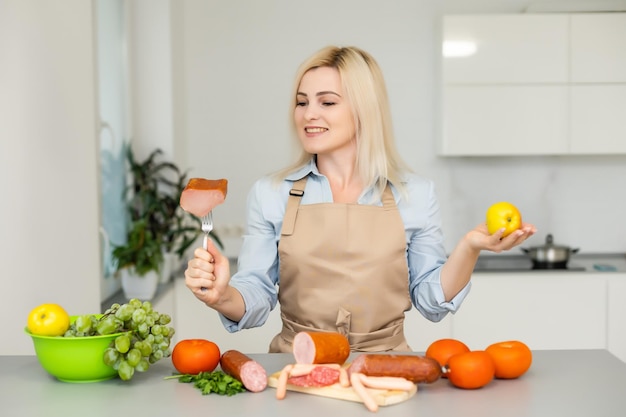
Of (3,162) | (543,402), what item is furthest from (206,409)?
(3,162)

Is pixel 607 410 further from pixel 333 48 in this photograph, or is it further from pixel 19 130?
pixel 19 130

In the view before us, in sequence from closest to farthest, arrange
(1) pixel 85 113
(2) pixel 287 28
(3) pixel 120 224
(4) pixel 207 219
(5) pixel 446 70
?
(4) pixel 207 219
(1) pixel 85 113
(3) pixel 120 224
(5) pixel 446 70
(2) pixel 287 28

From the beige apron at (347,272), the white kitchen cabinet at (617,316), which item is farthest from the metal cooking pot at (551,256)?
the beige apron at (347,272)

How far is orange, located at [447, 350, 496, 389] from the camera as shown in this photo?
1.56m

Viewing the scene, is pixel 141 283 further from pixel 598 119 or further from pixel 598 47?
pixel 598 47

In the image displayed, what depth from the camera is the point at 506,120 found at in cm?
441

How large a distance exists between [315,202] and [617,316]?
2.55 meters

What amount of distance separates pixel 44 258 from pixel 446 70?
8.70ft

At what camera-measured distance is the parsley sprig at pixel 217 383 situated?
1567 millimetres

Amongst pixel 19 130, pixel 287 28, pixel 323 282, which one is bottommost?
pixel 323 282

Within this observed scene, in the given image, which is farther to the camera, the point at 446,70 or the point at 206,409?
the point at 446,70

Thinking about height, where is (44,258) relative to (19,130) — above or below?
below

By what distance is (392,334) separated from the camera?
2.32 m

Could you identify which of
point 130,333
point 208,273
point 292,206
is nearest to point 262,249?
point 292,206
